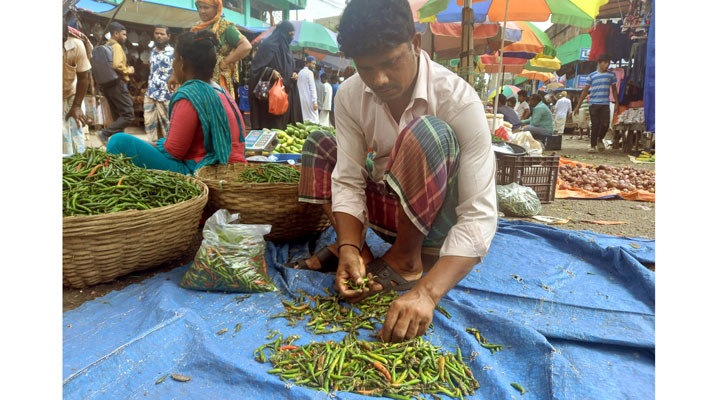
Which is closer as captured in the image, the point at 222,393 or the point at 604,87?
the point at 222,393

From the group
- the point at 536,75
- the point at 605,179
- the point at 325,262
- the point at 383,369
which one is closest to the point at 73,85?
the point at 325,262

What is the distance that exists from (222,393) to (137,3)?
1220 centimetres

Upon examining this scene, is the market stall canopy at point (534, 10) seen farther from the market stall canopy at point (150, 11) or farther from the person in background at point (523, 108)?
the person in background at point (523, 108)

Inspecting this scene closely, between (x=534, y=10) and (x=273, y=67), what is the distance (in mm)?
4670

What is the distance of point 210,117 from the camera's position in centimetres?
312

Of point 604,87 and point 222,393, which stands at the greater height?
point 604,87

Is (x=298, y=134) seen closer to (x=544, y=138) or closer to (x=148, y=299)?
(x=148, y=299)

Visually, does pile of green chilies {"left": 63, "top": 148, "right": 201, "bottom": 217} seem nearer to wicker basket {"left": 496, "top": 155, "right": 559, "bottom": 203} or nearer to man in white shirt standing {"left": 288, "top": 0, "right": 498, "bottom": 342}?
man in white shirt standing {"left": 288, "top": 0, "right": 498, "bottom": 342}

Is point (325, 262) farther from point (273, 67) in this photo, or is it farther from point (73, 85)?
point (273, 67)

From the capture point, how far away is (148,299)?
83.2 inches

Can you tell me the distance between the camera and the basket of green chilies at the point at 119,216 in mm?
2088

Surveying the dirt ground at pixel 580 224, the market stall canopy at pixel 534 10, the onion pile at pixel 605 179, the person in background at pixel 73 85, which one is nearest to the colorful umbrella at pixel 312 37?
the market stall canopy at pixel 534 10

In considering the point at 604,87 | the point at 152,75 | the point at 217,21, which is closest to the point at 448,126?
the point at 217,21

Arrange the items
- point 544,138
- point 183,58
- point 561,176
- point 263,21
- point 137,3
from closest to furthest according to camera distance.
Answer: point 183,58 → point 561,176 → point 137,3 → point 544,138 → point 263,21
